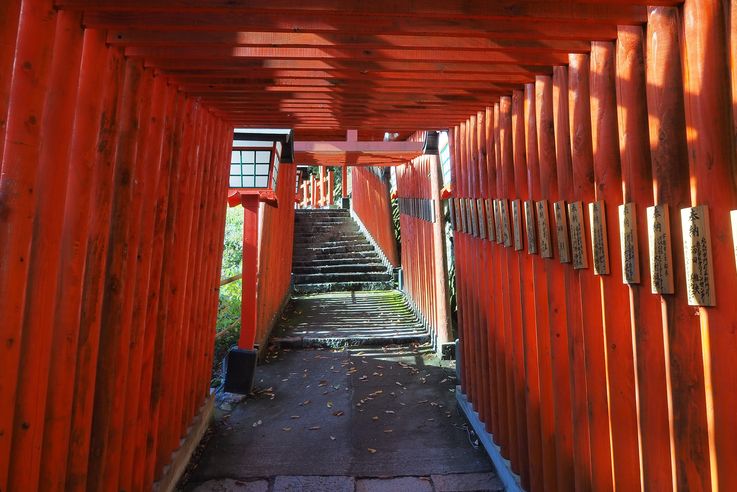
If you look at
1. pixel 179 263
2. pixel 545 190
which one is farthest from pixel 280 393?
pixel 545 190

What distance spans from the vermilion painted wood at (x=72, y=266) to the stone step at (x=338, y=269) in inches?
350

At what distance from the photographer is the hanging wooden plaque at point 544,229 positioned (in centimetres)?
237

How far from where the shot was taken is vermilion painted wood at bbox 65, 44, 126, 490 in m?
1.93

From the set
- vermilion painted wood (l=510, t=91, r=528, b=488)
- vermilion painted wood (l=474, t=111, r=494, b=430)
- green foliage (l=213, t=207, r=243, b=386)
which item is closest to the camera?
→ vermilion painted wood (l=510, t=91, r=528, b=488)

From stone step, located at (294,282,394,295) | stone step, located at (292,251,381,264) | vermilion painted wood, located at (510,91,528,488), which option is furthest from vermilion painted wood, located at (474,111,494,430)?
stone step, located at (292,251,381,264)

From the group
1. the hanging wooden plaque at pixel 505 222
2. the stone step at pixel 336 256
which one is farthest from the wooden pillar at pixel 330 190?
the hanging wooden plaque at pixel 505 222

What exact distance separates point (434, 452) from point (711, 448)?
107 inches

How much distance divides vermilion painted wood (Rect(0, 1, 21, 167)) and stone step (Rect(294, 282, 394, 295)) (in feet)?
29.2

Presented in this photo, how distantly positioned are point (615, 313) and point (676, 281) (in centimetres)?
41

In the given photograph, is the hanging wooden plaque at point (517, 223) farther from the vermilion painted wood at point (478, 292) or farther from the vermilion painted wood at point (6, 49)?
the vermilion painted wood at point (6, 49)

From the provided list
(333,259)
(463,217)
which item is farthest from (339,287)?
(463,217)

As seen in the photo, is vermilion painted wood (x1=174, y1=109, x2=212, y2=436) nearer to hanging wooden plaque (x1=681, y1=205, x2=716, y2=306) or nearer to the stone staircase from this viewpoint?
hanging wooden plaque (x1=681, y1=205, x2=716, y2=306)

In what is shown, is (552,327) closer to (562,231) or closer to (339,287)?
(562,231)

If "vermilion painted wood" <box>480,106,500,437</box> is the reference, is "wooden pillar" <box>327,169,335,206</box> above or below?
above
